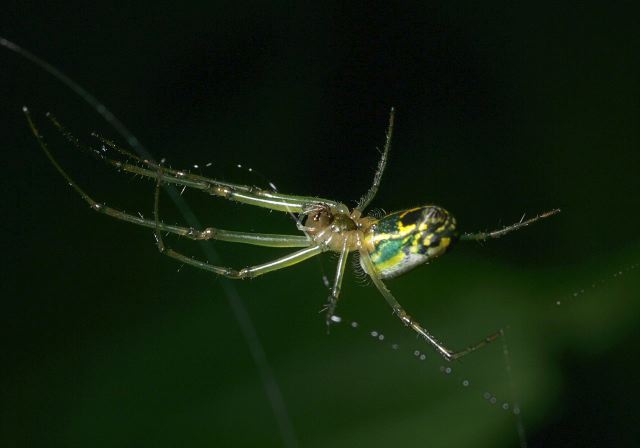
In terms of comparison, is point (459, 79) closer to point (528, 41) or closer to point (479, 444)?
point (528, 41)

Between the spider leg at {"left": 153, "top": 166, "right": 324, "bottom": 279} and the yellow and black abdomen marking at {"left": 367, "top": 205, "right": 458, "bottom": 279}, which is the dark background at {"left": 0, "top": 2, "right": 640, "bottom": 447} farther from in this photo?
the yellow and black abdomen marking at {"left": 367, "top": 205, "right": 458, "bottom": 279}

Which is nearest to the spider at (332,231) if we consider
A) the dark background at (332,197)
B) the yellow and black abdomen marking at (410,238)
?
the yellow and black abdomen marking at (410,238)

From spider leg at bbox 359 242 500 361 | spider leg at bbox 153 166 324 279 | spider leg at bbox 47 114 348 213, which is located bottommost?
spider leg at bbox 359 242 500 361

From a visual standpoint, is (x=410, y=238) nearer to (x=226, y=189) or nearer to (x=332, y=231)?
(x=332, y=231)

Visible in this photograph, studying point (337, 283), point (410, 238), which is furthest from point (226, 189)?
point (410, 238)

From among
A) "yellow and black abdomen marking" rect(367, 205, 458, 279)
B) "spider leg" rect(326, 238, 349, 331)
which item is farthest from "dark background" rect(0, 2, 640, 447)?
"yellow and black abdomen marking" rect(367, 205, 458, 279)

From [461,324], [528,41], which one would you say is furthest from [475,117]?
[461,324]

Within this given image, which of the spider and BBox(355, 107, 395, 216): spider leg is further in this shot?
BBox(355, 107, 395, 216): spider leg
